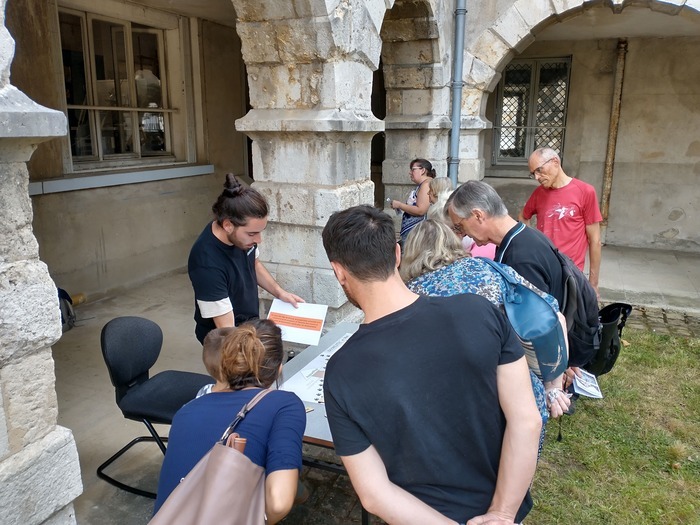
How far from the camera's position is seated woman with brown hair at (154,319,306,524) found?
1.66 m

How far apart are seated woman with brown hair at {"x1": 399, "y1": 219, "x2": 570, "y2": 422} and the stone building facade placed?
130 centimetres

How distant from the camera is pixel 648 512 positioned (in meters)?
2.83

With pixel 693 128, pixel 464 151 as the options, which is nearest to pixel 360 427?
pixel 464 151

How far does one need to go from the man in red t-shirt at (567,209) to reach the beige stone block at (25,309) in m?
3.32

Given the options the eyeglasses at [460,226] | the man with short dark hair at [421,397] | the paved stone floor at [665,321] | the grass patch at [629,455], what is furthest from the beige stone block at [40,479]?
the paved stone floor at [665,321]

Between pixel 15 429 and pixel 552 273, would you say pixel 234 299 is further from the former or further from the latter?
pixel 552 273

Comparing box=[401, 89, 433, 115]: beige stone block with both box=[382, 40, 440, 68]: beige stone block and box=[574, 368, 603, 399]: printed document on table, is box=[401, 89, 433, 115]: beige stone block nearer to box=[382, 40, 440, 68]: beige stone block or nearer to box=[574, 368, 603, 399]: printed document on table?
box=[382, 40, 440, 68]: beige stone block

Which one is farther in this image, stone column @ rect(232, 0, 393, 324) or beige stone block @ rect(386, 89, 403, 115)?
beige stone block @ rect(386, 89, 403, 115)

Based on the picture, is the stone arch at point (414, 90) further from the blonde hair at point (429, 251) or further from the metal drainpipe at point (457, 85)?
the blonde hair at point (429, 251)

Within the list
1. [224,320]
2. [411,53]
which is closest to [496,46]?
[411,53]

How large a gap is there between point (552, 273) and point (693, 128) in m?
7.30

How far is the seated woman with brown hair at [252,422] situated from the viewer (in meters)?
1.66

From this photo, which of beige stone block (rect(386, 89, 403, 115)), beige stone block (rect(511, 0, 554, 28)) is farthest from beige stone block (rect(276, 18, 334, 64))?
beige stone block (rect(511, 0, 554, 28))

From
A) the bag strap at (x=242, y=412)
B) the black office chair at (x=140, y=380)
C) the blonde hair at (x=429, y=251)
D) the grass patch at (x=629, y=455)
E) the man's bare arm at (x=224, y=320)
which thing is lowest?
the grass patch at (x=629, y=455)
